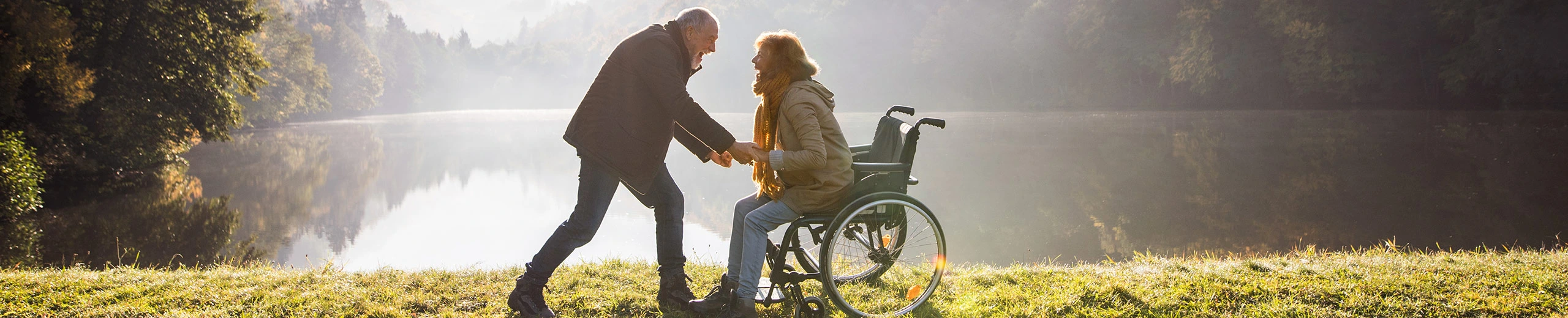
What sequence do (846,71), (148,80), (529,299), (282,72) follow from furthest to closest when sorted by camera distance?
1. (846,71)
2. (282,72)
3. (148,80)
4. (529,299)

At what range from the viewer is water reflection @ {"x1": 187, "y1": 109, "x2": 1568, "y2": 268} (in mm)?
9672

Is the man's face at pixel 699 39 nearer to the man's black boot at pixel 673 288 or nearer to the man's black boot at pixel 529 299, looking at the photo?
the man's black boot at pixel 673 288

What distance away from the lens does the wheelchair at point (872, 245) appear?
337 cm

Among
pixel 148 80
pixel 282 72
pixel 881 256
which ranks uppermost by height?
pixel 282 72

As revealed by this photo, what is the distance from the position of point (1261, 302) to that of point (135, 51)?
63.8 feet

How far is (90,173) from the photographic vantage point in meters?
15.3

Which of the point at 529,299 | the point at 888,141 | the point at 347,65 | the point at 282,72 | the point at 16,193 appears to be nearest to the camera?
the point at 529,299

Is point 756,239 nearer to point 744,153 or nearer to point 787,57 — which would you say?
point 744,153

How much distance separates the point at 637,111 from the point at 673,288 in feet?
2.84

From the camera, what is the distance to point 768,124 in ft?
11.5

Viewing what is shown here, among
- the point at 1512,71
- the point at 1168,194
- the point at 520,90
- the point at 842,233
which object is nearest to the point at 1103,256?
the point at 1168,194

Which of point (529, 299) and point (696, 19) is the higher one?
point (696, 19)

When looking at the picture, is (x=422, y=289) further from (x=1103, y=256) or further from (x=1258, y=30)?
(x=1258, y=30)

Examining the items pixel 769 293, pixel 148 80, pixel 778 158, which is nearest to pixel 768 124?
pixel 778 158
